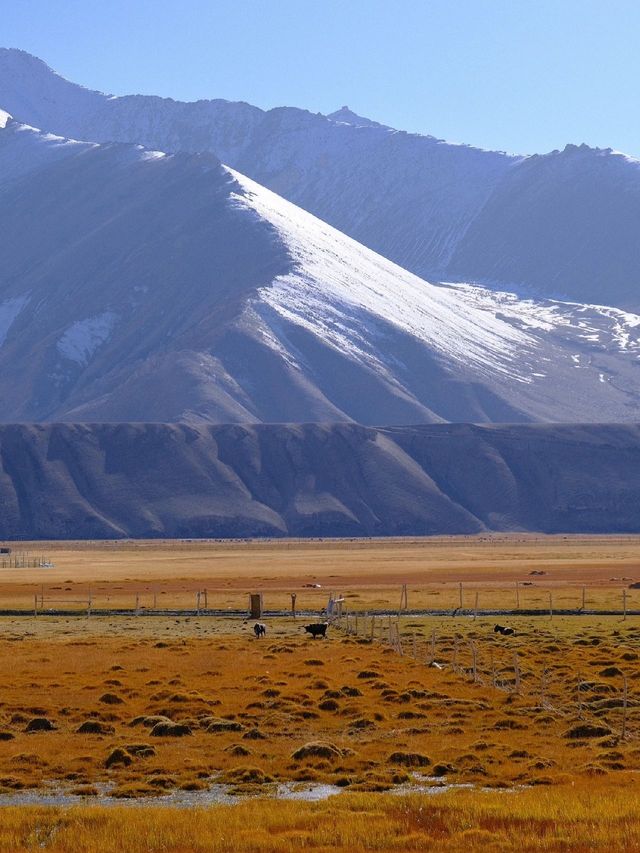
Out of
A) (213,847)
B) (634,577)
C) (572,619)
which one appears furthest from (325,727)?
(634,577)

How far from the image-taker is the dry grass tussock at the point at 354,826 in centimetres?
2598

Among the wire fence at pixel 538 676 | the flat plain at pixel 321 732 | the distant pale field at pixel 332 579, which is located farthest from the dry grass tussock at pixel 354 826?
the distant pale field at pixel 332 579

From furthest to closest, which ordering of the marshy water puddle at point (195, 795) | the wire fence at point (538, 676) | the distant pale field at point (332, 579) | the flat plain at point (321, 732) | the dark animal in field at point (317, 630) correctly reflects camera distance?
the distant pale field at point (332, 579) → the dark animal in field at point (317, 630) → the wire fence at point (538, 676) → the marshy water puddle at point (195, 795) → the flat plain at point (321, 732)

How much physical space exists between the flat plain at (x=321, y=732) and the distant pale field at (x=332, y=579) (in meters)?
13.9

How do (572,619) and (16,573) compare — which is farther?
(16,573)

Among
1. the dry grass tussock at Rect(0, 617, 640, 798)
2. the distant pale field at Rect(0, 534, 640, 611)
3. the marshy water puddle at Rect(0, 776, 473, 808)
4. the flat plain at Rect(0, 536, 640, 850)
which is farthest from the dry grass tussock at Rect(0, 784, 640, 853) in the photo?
the distant pale field at Rect(0, 534, 640, 611)

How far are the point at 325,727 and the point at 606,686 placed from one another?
1036 cm

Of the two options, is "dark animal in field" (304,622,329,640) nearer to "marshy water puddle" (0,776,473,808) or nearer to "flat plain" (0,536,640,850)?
"flat plain" (0,536,640,850)

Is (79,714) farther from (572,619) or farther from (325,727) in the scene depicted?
(572,619)

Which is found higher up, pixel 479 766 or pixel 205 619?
pixel 479 766

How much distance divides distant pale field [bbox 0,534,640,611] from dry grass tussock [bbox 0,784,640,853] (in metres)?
59.7

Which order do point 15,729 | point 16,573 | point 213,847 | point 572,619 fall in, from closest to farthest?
1. point 213,847
2. point 15,729
3. point 572,619
4. point 16,573

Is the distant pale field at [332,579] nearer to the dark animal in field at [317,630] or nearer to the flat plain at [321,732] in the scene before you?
the flat plain at [321,732]

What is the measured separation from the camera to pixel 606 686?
47.1 m
